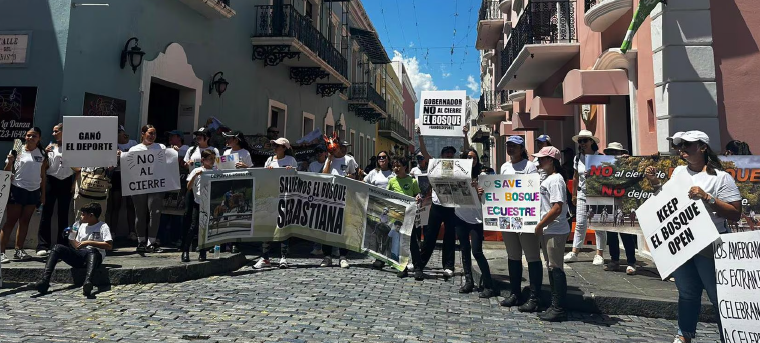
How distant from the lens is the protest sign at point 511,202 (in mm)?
4570

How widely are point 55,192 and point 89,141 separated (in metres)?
0.97

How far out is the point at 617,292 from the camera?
4918 mm

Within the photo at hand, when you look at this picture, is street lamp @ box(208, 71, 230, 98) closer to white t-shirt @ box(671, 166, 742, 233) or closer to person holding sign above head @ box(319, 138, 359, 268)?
person holding sign above head @ box(319, 138, 359, 268)

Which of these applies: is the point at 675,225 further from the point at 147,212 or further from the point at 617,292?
the point at 147,212

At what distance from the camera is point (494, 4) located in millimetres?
25969

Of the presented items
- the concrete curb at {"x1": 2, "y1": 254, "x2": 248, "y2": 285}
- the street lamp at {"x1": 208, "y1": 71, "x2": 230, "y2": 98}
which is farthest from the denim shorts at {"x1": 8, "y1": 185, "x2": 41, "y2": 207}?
the street lamp at {"x1": 208, "y1": 71, "x2": 230, "y2": 98}

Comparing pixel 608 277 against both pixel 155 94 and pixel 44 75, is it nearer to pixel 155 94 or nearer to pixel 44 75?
pixel 44 75

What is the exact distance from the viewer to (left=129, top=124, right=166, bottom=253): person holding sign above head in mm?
6699

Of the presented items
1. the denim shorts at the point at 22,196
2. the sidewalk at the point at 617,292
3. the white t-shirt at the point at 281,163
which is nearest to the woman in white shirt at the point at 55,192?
the denim shorts at the point at 22,196

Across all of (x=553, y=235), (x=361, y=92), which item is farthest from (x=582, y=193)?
(x=361, y=92)

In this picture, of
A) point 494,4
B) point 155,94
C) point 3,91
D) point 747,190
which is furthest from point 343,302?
point 494,4

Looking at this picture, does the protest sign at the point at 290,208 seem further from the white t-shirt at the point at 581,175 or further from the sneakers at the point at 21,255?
the white t-shirt at the point at 581,175

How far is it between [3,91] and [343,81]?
444 inches

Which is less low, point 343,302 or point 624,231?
point 624,231
